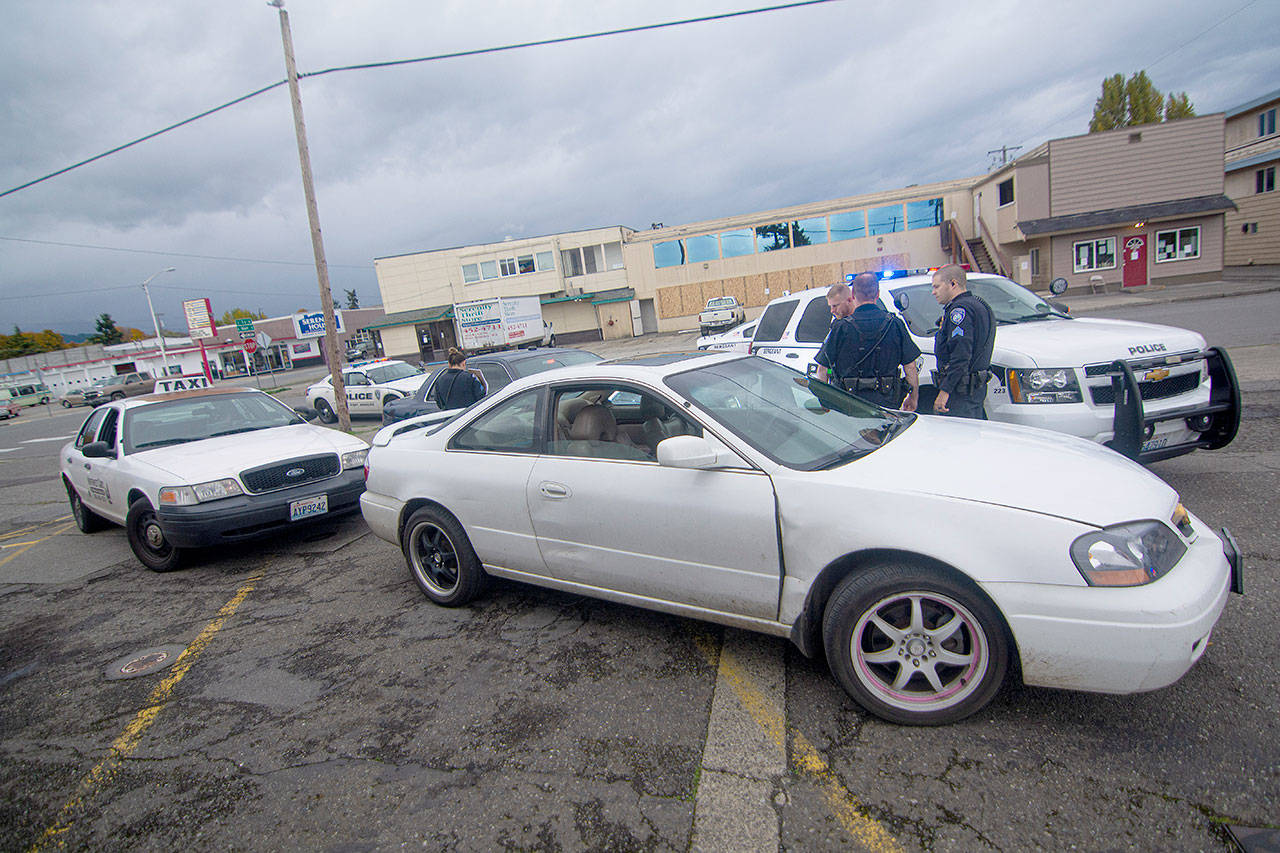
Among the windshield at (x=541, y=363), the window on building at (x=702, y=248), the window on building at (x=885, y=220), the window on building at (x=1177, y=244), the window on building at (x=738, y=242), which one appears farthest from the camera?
the window on building at (x=702, y=248)

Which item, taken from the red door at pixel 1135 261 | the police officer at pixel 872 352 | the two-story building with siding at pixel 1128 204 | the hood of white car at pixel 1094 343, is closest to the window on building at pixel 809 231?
the two-story building with siding at pixel 1128 204

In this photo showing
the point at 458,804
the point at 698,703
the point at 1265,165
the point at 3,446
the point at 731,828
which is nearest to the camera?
the point at 731,828

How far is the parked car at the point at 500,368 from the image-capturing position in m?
7.90

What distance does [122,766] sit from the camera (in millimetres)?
2846

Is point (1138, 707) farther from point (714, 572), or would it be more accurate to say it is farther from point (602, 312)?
point (602, 312)

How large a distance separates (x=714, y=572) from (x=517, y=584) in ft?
6.40

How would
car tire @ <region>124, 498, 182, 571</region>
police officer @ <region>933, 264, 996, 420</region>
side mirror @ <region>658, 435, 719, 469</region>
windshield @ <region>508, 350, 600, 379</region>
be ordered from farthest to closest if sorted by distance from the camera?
1. windshield @ <region>508, 350, 600, 379</region>
2. car tire @ <region>124, 498, 182, 571</region>
3. police officer @ <region>933, 264, 996, 420</region>
4. side mirror @ <region>658, 435, 719, 469</region>

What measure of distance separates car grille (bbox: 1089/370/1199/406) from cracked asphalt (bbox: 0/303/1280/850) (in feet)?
2.83

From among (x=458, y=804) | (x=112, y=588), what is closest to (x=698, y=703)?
(x=458, y=804)

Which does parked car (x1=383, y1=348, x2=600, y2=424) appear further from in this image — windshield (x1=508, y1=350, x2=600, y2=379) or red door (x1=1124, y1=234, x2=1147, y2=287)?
red door (x1=1124, y1=234, x2=1147, y2=287)

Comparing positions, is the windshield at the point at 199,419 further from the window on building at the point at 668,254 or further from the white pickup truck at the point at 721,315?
the window on building at the point at 668,254

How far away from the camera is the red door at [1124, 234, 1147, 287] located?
2559 centimetres

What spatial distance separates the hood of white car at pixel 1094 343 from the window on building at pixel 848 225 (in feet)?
112

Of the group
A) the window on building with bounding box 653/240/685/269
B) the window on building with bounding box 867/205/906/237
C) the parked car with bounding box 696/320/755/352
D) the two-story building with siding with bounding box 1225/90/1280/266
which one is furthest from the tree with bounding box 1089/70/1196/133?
the parked car with bounding box 696/320/755/352
